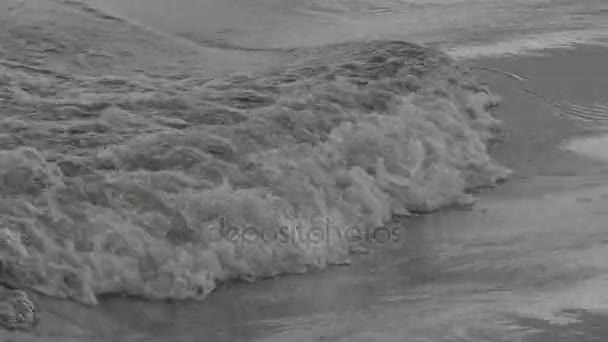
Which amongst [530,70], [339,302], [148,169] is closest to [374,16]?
[530,70]

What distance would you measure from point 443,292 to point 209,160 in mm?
1247

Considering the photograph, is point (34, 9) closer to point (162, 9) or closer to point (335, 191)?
point (162, 9)

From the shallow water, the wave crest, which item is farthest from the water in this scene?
the shallow water

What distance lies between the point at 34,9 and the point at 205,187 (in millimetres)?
3537

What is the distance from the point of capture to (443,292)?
390 centimetres

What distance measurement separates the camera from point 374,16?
7930 mm

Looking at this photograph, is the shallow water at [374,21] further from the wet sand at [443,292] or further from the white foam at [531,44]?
the wet sand at [443,292]

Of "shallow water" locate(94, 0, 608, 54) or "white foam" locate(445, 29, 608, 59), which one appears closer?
"white foam" locate(445, 29, 608, 59)

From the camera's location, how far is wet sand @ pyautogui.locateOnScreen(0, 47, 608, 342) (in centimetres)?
354

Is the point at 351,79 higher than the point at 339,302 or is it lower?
higher

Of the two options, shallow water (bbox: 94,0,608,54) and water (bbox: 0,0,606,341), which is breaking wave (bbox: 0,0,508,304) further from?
shallow water (bbox: 94,0,608,54)

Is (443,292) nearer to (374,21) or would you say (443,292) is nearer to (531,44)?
(531,44)

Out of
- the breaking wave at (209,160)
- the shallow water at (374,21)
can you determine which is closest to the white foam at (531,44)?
the shallow water at (374,21)

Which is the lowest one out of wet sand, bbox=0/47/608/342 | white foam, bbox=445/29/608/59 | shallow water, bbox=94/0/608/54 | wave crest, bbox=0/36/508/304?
wet sand, bbox=0/47/608/342
